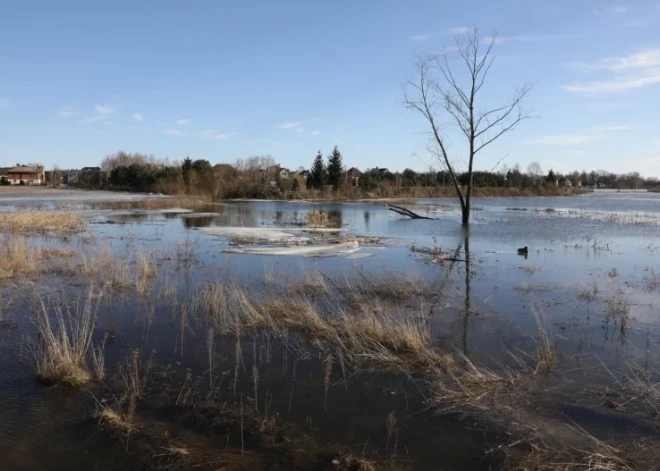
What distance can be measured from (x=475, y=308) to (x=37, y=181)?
130646 mm

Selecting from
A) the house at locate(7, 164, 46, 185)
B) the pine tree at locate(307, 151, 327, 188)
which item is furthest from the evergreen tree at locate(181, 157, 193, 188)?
the house at locate(7, 164, 46, 185)

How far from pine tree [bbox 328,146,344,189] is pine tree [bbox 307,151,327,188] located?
82cm

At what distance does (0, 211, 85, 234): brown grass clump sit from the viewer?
19984 millimetres

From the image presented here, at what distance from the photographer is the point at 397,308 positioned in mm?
8852

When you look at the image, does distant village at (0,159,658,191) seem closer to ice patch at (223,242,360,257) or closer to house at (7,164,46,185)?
house at (7,164,46,185)

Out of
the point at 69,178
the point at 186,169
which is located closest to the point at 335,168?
the point at 186,169

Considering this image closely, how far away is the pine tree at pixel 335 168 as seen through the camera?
210 feet

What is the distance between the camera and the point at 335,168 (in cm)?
6400

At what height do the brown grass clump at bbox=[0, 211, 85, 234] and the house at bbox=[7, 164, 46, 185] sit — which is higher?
the house at bbox=[7, 164, 46, 185]

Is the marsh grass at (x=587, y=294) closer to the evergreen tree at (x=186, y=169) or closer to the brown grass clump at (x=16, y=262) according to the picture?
the brown grass clump at (x=16, y=262)

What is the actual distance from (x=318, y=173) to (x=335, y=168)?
2396 millimetres

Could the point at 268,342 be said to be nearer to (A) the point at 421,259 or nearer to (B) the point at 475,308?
(B) the point at 475,308

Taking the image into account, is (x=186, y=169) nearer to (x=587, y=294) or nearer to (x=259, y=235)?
(x=259, y=235)

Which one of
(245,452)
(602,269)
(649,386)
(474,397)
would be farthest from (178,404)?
(602,269)
